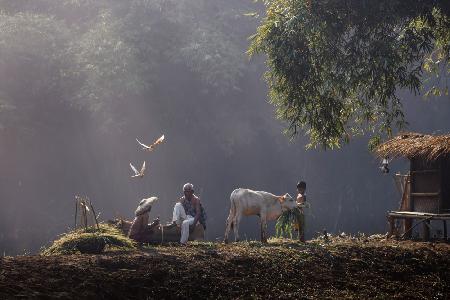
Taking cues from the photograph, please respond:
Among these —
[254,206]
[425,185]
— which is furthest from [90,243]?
[425,185]

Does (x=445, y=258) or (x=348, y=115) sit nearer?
(x=445, y=258)

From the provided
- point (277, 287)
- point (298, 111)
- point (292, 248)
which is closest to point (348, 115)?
point (298, 111)

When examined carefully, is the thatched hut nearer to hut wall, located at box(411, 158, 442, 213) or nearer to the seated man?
hut wall, located at box(411, 158, 442, 213)

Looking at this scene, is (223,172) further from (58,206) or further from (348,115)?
(348,115)

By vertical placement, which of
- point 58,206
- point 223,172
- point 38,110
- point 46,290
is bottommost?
point 46,290

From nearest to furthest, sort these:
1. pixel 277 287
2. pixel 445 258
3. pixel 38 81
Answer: pixel 277 287 → pixel 445 258 → pixel 38 81

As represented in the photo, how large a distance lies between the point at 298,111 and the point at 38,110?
24.7 m

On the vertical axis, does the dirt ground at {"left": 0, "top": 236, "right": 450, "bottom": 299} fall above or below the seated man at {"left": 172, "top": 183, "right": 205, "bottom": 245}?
below

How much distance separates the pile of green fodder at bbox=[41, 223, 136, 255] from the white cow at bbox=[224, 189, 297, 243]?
3.67 m

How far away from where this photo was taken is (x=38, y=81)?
32750mm

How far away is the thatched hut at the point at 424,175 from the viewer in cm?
1546

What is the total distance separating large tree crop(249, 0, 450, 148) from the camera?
37.3ft

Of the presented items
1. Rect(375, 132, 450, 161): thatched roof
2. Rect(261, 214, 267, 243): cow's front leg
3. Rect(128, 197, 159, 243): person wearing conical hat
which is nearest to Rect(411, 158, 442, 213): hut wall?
Rect(375, 132, 450, 161): thatched roof

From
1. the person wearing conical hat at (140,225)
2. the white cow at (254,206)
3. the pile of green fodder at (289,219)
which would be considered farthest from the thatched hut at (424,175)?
the person wearing conical hat at (140,225)
